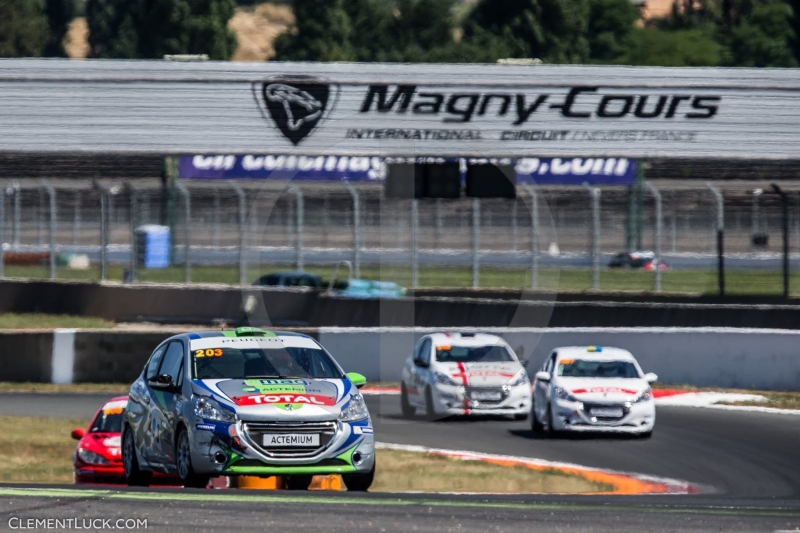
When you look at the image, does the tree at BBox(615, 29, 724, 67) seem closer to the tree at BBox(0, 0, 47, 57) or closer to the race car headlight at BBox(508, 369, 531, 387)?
the tree at BBox(0, 0, 47, 57)

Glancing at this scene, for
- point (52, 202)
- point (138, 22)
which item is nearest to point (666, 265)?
point (52, 202)

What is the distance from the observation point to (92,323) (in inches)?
1076

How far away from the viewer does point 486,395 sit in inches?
697

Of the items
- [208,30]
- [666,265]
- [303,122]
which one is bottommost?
[666,265]

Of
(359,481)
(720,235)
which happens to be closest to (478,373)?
(359,481)

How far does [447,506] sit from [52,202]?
2041 centimetres

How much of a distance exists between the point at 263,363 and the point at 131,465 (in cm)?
156

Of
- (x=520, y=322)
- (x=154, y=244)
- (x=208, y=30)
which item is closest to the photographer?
(x=520, y=322)

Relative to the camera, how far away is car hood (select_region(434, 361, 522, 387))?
57.8 ft

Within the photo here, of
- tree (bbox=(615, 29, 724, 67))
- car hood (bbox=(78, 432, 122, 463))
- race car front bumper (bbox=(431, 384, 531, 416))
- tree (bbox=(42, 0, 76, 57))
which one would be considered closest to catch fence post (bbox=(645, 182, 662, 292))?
race car front bumper (bbox=(431, 384, 531, 416))

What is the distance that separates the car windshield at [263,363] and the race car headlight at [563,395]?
5.79 m

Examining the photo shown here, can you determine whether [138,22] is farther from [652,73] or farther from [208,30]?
[652,73]

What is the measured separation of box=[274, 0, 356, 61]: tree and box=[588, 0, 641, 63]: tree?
16.5 meters

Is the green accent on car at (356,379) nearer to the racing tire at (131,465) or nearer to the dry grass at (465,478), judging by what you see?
the racing tire at (131,465)
